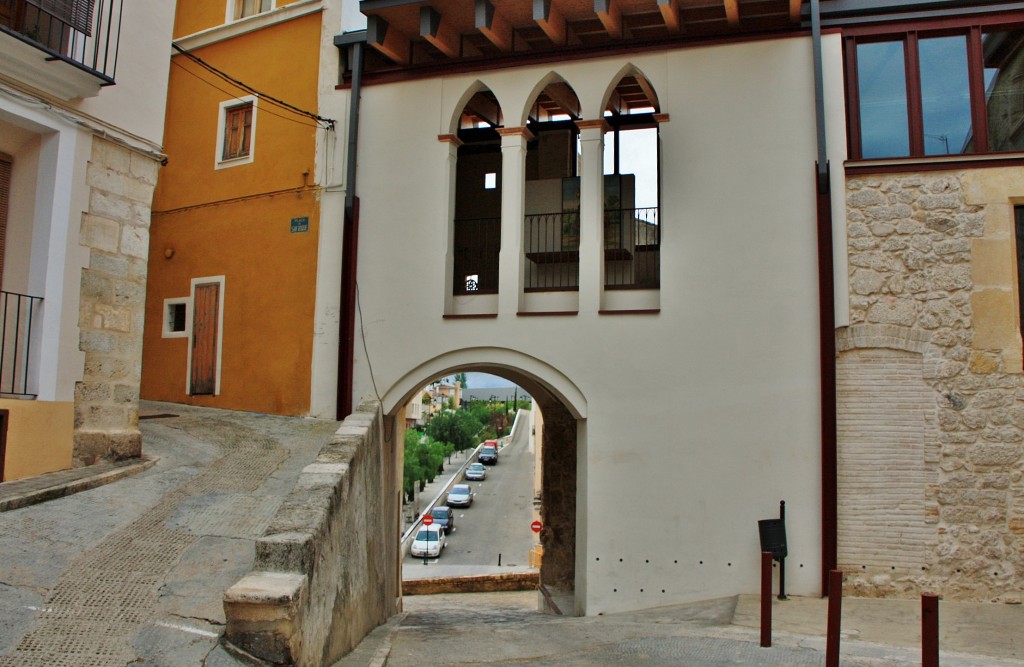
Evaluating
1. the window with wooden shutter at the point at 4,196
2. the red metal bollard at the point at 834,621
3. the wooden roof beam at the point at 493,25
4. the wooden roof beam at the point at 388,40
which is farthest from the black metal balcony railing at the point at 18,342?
the red metal bollard at the point at 834,621

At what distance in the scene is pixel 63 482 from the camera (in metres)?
7.38

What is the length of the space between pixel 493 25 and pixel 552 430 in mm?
6750

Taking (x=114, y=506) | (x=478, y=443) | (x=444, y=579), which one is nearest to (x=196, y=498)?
(x=114, y=506)

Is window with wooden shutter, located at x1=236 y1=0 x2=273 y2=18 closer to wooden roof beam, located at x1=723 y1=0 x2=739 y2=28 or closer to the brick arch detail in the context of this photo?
wooden roof beam, located at x1=723 y1=0 x2=739 y2=28

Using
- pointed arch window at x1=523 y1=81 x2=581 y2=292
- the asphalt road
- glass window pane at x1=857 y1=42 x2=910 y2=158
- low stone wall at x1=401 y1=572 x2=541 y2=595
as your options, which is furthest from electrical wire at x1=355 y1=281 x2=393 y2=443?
the asphalt road

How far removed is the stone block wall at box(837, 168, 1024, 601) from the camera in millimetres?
9086

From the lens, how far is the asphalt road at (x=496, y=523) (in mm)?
35406

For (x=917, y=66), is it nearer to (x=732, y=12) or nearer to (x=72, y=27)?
(x=732, y=12)

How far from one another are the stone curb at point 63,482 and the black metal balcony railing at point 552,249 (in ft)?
18.3

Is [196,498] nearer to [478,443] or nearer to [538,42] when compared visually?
[538,42]

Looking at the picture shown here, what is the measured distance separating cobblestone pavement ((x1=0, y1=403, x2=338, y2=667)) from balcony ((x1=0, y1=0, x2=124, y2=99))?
11.4 ft

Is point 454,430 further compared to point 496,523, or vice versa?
point 454,430

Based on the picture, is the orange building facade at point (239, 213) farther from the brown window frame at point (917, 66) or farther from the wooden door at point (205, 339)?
the brown window frame at point (917, 66)

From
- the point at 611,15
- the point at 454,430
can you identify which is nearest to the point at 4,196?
the point at 611,15
